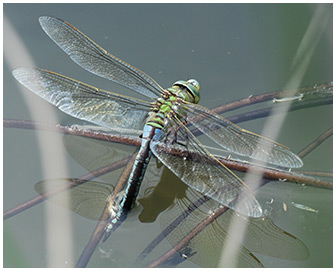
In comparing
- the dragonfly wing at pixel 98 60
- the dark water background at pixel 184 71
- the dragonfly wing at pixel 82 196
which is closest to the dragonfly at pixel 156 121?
the dragonfly wing at pixel 98 60

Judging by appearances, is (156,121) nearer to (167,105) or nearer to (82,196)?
(167,105)

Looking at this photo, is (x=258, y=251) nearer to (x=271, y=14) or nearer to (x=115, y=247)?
(x=115, y=247)

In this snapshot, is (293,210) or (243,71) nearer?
(293,210)

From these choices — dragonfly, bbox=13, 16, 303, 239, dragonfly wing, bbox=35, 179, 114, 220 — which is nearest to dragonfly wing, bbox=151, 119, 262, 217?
dragonfly, bbox=13, 16, 303, 239

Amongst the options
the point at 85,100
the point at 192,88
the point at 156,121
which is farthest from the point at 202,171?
the point at 85,100

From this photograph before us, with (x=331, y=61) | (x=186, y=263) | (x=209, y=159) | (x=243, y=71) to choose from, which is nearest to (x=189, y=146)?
(x=209, y=159)

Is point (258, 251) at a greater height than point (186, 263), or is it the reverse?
point (258, 251)
